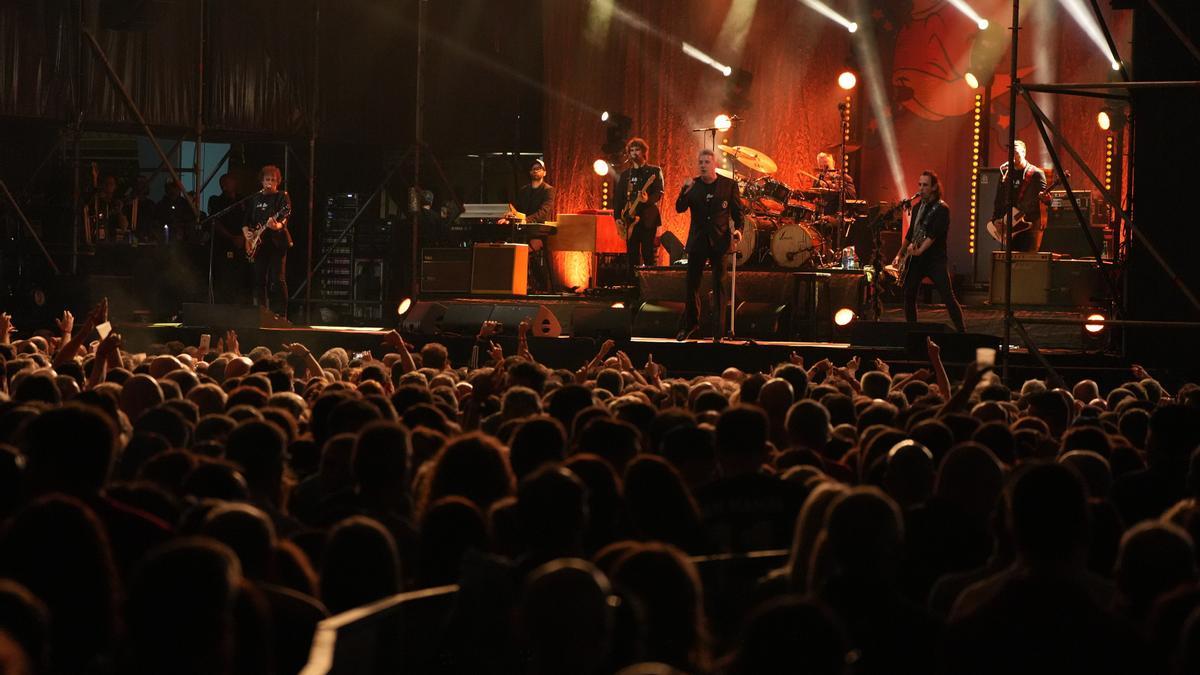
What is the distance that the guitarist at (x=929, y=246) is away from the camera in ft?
48.7

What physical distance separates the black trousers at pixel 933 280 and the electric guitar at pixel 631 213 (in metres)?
3.85

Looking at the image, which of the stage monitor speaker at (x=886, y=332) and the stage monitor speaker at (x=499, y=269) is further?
Answer: the stage monitor speaker at (x=499, y=269)

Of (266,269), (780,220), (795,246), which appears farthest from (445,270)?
(795,246)

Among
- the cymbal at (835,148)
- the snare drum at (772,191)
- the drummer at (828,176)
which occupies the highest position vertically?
the cymbal at (835,148)

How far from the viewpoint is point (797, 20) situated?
20.8 meters

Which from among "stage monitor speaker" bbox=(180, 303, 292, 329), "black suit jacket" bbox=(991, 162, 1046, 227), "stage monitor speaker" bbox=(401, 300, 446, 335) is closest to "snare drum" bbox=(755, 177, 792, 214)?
"black suit jacket" bbox=(991, 162, 1046, 227)

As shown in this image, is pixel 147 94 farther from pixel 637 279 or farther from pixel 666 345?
pixel 666 345

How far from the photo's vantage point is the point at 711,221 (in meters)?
14.9

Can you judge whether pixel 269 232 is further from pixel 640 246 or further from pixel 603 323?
pixel 603 323

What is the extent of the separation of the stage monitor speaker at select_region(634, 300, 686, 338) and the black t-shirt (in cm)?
435

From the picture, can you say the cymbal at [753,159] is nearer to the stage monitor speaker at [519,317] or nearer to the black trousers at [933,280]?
the stage monitor speaker at [519,317]

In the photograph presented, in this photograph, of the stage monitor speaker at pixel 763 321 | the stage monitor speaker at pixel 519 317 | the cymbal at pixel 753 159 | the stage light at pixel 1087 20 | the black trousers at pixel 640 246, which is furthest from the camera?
→ the stage light at pixel 1087 20

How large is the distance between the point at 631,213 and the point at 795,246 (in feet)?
6.54

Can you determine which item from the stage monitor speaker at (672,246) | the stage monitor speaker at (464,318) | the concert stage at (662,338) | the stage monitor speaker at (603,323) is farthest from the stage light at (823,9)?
the stage monitor speaker at (603,323)
